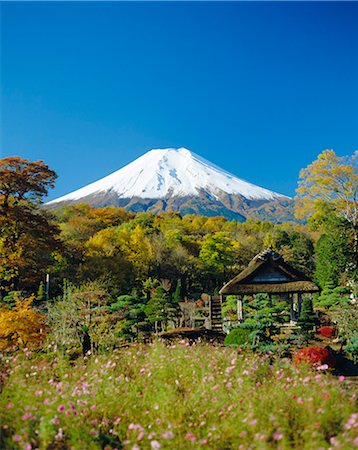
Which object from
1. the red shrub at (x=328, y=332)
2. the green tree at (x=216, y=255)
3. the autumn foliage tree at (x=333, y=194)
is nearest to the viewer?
the red shrub at (x=328, y=332)

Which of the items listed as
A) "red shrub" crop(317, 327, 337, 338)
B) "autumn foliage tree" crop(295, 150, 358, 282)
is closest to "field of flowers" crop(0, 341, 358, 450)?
"red shrub" crop(317, 327, 337, 338)

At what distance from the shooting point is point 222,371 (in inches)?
239

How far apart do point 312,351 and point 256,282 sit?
659 cm

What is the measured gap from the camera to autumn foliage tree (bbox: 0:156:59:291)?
17.2m

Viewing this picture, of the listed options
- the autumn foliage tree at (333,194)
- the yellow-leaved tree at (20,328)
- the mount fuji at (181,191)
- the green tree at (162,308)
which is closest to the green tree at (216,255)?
the autumn foliage tree at (333,194)

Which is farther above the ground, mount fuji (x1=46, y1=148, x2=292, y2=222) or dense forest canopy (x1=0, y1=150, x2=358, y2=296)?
mount fuji (x1=46, y1=148, x2=292, y2=222)

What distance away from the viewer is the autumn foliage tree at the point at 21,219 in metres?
17.2

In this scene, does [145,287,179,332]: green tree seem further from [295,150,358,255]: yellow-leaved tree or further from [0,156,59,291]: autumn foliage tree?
[295,150,358,255]: yellow-leaved tree

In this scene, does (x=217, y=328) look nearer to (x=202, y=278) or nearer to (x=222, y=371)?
(x=222, y=371)

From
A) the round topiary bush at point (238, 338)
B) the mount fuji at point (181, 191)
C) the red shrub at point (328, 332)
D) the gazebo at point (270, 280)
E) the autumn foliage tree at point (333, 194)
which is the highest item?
the mount fuji at point (181, 191)

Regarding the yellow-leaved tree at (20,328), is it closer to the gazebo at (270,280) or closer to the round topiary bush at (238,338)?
the round topiary bush at (238,338)

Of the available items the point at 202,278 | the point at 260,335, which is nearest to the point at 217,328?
the point at 260,335

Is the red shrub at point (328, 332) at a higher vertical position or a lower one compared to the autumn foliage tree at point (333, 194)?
lower

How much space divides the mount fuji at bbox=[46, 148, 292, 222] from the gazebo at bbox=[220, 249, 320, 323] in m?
114
